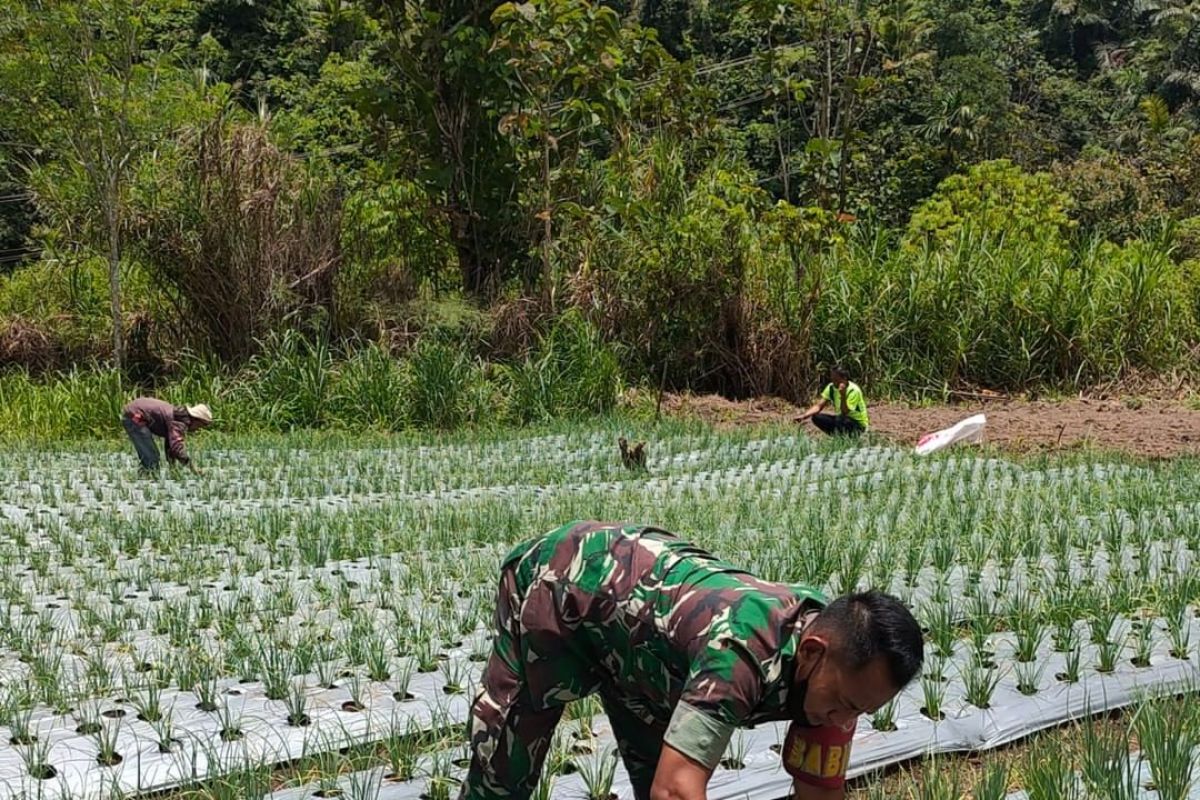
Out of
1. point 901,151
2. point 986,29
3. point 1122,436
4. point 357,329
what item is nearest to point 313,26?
point 901,151

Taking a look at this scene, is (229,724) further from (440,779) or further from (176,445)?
(176,445)

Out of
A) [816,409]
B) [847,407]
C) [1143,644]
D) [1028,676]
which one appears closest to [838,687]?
[1028,676]

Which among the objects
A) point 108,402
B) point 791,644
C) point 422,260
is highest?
point 791,644

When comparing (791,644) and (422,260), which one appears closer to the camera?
(791,644)

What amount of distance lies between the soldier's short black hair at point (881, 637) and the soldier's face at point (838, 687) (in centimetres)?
2

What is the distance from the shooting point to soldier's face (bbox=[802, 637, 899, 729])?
1965mm

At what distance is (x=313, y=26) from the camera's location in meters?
28.2

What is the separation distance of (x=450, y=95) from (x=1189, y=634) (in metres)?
11.7

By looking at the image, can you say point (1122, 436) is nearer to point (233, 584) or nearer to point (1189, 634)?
point (1189, 634)

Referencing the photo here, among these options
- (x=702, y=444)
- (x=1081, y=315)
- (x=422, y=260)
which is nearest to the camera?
(x=702, y=444)

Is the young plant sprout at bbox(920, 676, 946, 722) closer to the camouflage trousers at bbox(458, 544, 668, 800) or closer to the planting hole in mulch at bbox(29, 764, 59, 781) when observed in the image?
the camouflage trousers at bbox(458, 544, 668, 800)

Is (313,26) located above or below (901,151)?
above

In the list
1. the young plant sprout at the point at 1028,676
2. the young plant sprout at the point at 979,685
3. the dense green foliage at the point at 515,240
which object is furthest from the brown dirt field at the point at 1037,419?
the young plant sprout at the point at 979,685

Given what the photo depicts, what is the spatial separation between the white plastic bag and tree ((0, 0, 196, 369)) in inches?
350
